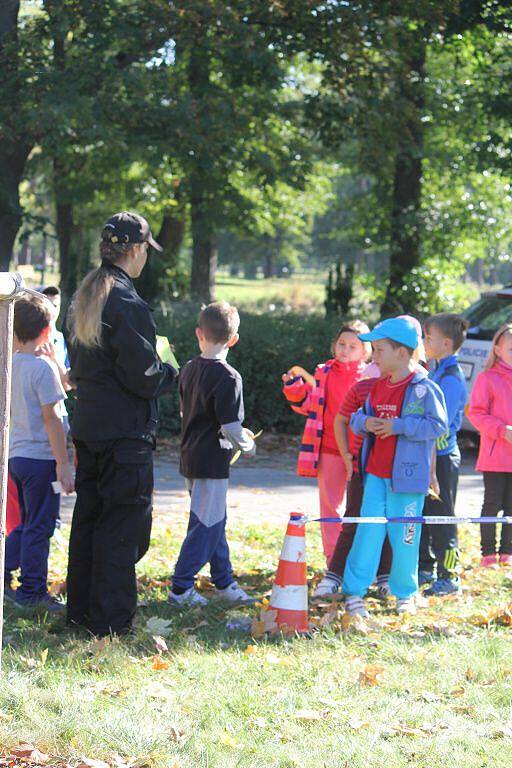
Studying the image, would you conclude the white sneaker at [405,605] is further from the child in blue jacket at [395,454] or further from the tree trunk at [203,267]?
the tree trunk at [203,267]

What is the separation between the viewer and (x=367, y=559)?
6121 mm

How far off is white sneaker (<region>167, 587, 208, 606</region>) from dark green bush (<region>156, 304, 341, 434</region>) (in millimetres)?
6351

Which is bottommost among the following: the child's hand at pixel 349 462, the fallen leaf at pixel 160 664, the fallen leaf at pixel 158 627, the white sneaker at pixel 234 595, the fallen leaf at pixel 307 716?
the white sneaker at pixel 234 595

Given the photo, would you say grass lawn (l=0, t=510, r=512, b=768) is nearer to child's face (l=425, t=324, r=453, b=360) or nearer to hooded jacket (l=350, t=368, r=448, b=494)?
hooded jacket (l=350, t=368, r=448, b=494)

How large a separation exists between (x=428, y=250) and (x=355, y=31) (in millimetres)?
5407

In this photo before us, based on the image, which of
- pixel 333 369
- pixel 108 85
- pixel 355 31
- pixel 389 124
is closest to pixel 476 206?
pixel 389 124

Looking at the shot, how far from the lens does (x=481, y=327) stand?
12453 mm

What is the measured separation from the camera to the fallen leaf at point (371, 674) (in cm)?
482

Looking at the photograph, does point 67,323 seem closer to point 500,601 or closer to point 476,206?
point 500,601

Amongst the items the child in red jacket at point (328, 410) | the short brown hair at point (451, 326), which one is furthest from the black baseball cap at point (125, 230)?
the short brown hair at point (451, 326)

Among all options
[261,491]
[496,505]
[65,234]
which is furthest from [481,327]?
[65,234]

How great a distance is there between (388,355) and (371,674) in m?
1.89

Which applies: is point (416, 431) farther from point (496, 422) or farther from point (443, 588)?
point (496, 422)

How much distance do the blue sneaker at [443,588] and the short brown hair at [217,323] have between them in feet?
6.73
